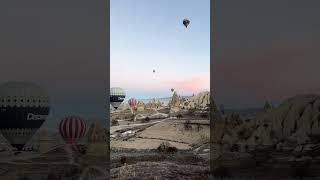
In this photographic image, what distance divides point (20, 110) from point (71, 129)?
5.79 feet

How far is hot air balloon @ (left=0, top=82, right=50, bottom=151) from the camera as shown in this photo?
37.8 feet

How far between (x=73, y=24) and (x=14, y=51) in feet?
5.96

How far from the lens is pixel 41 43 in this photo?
12.2 m

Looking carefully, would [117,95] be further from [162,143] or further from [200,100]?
[200,100]

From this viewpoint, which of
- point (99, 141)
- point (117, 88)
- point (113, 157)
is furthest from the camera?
point (117, 88)

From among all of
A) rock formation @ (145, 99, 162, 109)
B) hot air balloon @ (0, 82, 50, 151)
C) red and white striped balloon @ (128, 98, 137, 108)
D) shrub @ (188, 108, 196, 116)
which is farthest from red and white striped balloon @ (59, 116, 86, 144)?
rock formation @ (145, 99, 162, 109)

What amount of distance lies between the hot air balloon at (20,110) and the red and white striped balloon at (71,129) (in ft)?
2.36

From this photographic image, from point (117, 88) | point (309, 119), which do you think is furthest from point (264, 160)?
point (117, 88)

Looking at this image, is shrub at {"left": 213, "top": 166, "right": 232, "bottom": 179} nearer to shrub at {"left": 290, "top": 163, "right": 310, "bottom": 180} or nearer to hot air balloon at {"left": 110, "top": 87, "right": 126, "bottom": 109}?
shrub at {"left": 290, "top": 163, "right": 310, "bottom": 180}

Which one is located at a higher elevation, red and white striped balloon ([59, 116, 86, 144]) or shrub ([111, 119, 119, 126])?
red and white striped balloon ([59, 116, 86, 144])

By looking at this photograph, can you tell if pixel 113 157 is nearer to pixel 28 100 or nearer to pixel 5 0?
pixel 28 100

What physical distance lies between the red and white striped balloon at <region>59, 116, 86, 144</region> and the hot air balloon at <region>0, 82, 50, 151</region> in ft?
2.36

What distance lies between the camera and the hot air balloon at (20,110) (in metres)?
11.5

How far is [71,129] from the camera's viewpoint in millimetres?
12766
